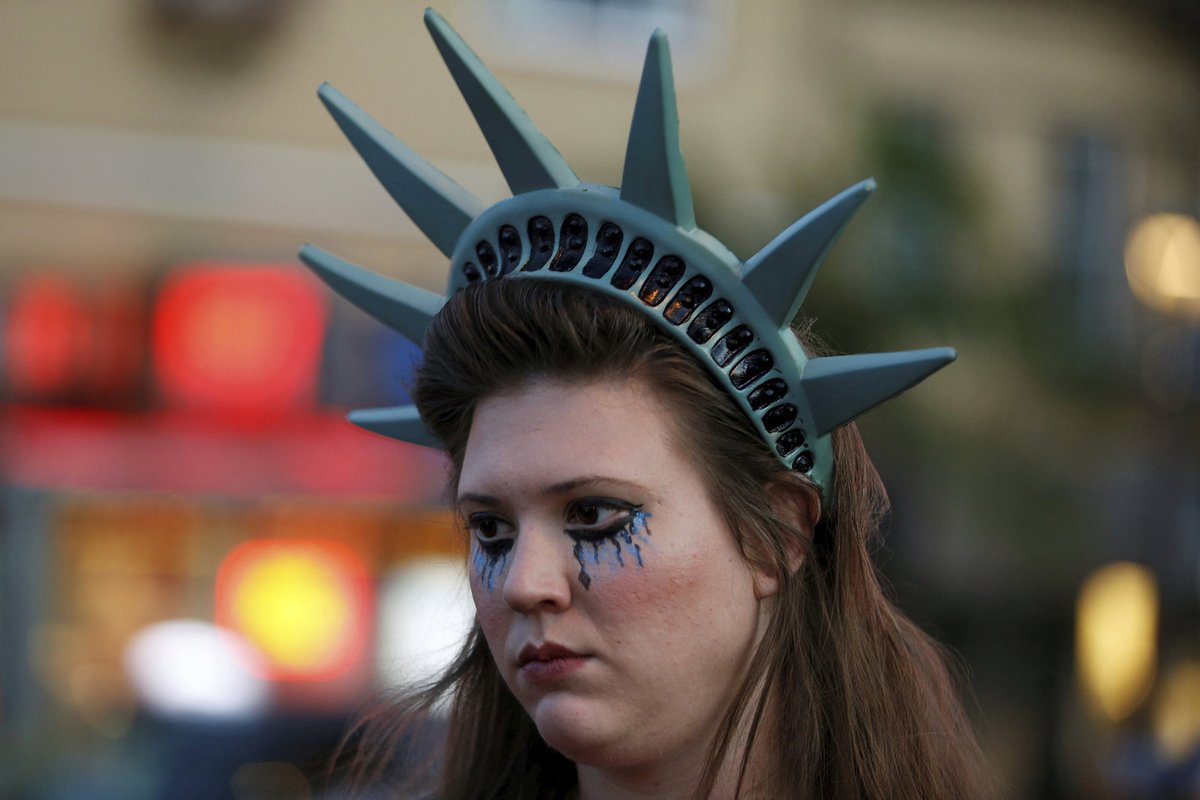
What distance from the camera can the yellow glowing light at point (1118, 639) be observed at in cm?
1334

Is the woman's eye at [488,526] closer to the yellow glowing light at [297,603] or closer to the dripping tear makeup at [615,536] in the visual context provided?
the dripping tear makeup at [615,536]

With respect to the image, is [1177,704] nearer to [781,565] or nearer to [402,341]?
[402,341]

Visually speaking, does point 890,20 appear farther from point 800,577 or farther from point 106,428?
point 800,577

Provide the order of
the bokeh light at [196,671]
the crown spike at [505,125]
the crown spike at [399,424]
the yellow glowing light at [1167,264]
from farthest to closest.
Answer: the yellow glowing light at [1167,264]
the bokeh light at [196,671]
the crown spike at [399,424]
the crown spike at [505,125]

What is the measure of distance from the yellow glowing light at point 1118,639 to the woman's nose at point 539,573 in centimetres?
1206

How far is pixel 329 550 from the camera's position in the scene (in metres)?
11.6

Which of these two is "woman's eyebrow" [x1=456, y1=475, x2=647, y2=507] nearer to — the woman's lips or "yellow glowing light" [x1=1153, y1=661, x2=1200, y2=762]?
the woman's lips

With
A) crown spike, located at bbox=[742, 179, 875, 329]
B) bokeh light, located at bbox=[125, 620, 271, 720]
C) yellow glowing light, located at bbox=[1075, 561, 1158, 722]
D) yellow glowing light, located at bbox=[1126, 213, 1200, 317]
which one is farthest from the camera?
yellow glowing light, located at bbox=[1126, 213, 1200, 317]

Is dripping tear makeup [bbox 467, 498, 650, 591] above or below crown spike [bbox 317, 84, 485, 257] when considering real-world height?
below

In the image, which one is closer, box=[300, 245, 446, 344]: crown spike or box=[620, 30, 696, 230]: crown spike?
box=[620, 30, 696, 230]: crown spike

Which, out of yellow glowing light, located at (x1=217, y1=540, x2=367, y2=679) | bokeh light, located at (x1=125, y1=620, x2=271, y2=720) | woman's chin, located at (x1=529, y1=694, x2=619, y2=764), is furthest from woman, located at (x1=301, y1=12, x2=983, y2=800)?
yellow glowing light, located at (x1=217, y1=540, x2=367, y2=679)

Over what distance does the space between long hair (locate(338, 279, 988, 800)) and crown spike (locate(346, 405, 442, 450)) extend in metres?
0.13

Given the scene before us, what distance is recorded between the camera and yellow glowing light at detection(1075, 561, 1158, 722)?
1334 cm

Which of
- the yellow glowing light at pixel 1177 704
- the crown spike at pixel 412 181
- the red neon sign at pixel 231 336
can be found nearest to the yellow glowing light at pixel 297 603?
the red neon sign at pixel 231 336
